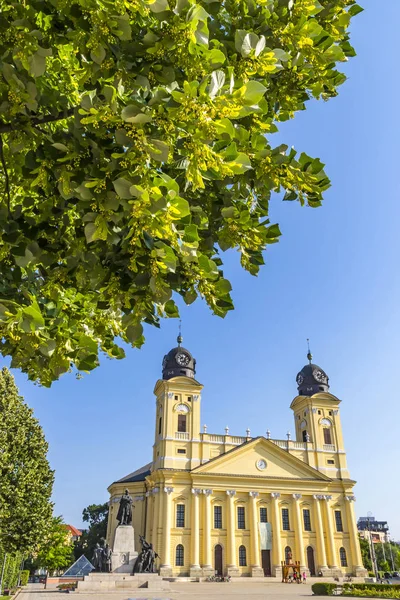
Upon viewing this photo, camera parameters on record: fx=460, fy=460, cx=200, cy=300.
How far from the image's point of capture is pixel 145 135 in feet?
9.20

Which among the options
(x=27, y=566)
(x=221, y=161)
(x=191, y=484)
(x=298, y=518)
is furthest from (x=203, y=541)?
(x=221, y=161)

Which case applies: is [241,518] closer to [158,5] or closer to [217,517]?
[217,517]

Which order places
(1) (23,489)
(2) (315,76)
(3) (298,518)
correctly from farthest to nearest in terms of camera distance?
(3) (298,518)
(1) (23,489)
(2) (315,76)

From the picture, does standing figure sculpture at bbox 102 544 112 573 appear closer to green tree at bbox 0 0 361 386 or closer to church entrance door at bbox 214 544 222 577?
church entrance door at bbox 214 544 222 577

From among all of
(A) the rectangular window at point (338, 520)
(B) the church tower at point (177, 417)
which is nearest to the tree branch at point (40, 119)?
(B) the church tower at point (177, 417)

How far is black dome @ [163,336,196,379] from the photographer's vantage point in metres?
53.1

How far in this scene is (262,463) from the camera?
5078 centimetres

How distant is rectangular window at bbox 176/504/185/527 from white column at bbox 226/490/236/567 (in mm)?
4636

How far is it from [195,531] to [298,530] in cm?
1114

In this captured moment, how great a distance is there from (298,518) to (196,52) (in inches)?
2093

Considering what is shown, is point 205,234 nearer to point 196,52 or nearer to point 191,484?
point 196,52

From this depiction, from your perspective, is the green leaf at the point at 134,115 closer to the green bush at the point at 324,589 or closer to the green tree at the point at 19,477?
the green tree at the point at 19,477

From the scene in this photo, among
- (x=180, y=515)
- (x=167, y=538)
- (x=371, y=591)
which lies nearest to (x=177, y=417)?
(x=180, y=515)

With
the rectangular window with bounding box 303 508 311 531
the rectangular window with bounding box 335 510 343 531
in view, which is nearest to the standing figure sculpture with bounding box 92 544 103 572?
the rectangular window with bounding box 303 508 311 531
